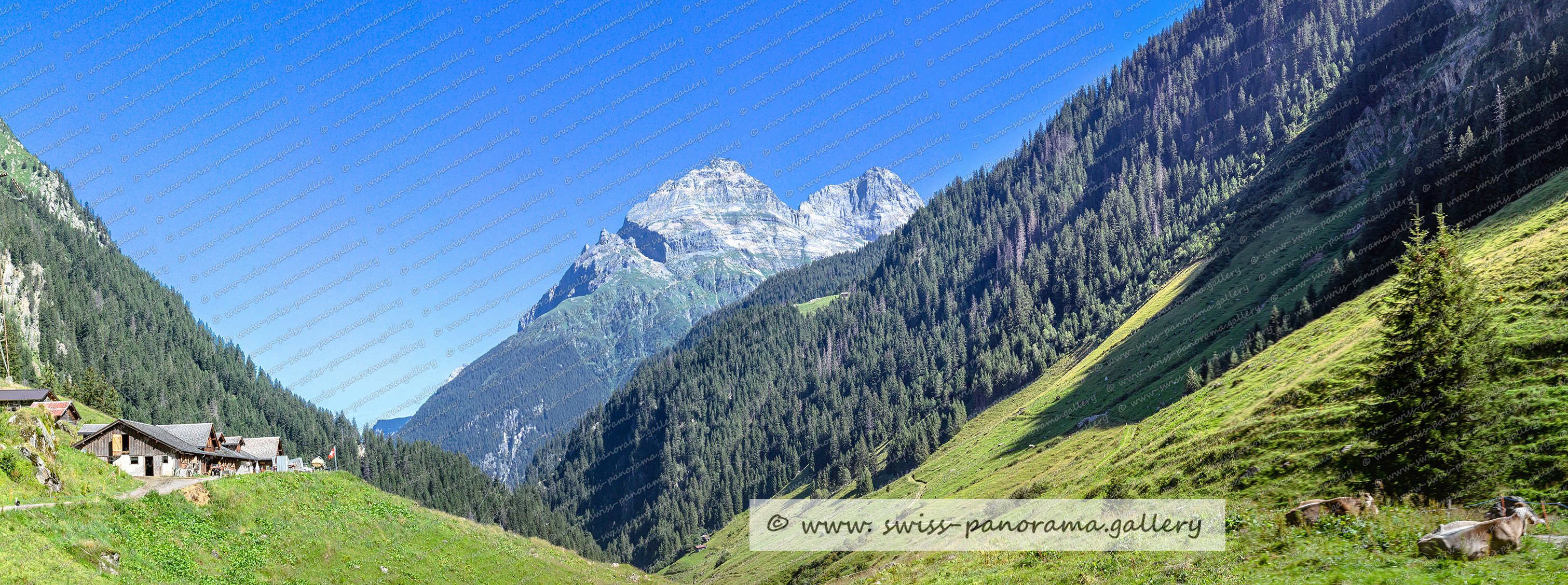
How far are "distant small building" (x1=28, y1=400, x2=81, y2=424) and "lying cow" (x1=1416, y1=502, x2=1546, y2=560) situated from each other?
302ft

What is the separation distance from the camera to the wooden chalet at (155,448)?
2520 inches

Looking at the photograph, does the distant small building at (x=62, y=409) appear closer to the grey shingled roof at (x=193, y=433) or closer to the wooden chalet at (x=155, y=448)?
the wooden chalet at (x=155, y=448)

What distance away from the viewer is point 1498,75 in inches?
5635

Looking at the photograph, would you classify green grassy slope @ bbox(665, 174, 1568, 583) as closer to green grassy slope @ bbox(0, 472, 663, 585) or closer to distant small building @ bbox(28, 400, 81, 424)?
green grassy slope @ bbox(0, 472, 663, 585)

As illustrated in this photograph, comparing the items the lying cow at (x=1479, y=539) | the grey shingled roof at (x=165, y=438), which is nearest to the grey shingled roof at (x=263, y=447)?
the grey shingled roof at (x=165, y=438)

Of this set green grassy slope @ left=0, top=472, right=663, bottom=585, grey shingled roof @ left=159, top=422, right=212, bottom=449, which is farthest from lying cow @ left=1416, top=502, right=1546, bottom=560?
grey shingled roof @ left=159, top=422, right=212, bottom=449

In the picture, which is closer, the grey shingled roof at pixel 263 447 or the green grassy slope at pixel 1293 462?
the green grassy slope at pixel 1293 462

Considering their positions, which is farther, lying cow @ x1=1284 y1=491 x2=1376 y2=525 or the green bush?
the green bush

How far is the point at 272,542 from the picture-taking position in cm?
4162

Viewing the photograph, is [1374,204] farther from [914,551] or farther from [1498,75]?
[914,551]

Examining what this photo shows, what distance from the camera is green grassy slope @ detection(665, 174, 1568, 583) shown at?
94.4ft

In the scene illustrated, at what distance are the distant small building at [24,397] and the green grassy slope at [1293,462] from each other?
80.8 metres

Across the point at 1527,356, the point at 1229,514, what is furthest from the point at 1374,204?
the point at 1229,514

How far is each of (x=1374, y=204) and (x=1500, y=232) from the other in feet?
281
